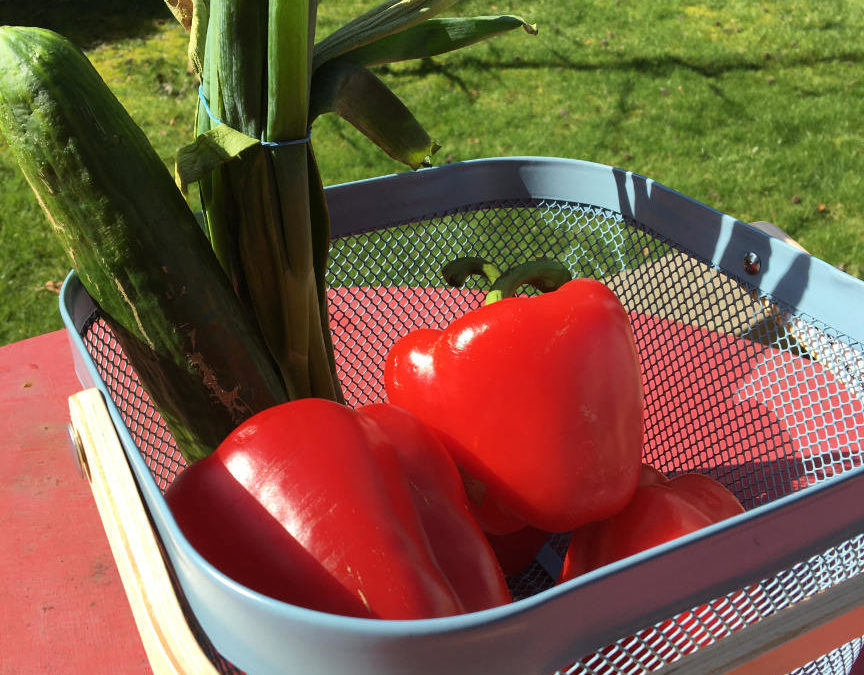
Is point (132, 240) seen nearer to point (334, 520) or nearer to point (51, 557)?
point (334, 520)

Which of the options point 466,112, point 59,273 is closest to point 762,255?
point 59,273

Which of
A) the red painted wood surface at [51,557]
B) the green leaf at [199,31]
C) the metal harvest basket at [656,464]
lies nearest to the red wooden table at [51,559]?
the red painted wood surface at [51,557]

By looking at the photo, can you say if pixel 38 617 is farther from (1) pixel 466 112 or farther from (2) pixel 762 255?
(1) pixel 466 112

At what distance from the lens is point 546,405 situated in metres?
0.76

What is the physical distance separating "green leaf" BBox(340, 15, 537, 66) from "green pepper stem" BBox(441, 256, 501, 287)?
203 mm

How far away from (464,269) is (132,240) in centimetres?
33

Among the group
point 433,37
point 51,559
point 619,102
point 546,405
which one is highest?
point 433,37

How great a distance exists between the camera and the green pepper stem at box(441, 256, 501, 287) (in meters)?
0.90

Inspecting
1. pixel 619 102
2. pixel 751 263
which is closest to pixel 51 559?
pixel 751 263

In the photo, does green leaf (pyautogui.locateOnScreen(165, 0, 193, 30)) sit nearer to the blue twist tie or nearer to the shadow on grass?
the blue twist tie

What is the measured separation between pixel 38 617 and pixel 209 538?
0.37m

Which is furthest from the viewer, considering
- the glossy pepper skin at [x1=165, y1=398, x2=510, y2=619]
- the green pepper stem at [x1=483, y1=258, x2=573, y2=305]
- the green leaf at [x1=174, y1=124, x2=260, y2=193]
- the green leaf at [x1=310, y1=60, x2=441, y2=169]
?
the green pepper stem at [x1=483, y1=258, x2=573, y2=305]

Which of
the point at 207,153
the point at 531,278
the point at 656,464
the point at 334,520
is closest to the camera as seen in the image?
the point at 334,520

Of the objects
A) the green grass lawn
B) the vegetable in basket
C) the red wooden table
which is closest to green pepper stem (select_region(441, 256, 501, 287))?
the vegetable in basket
